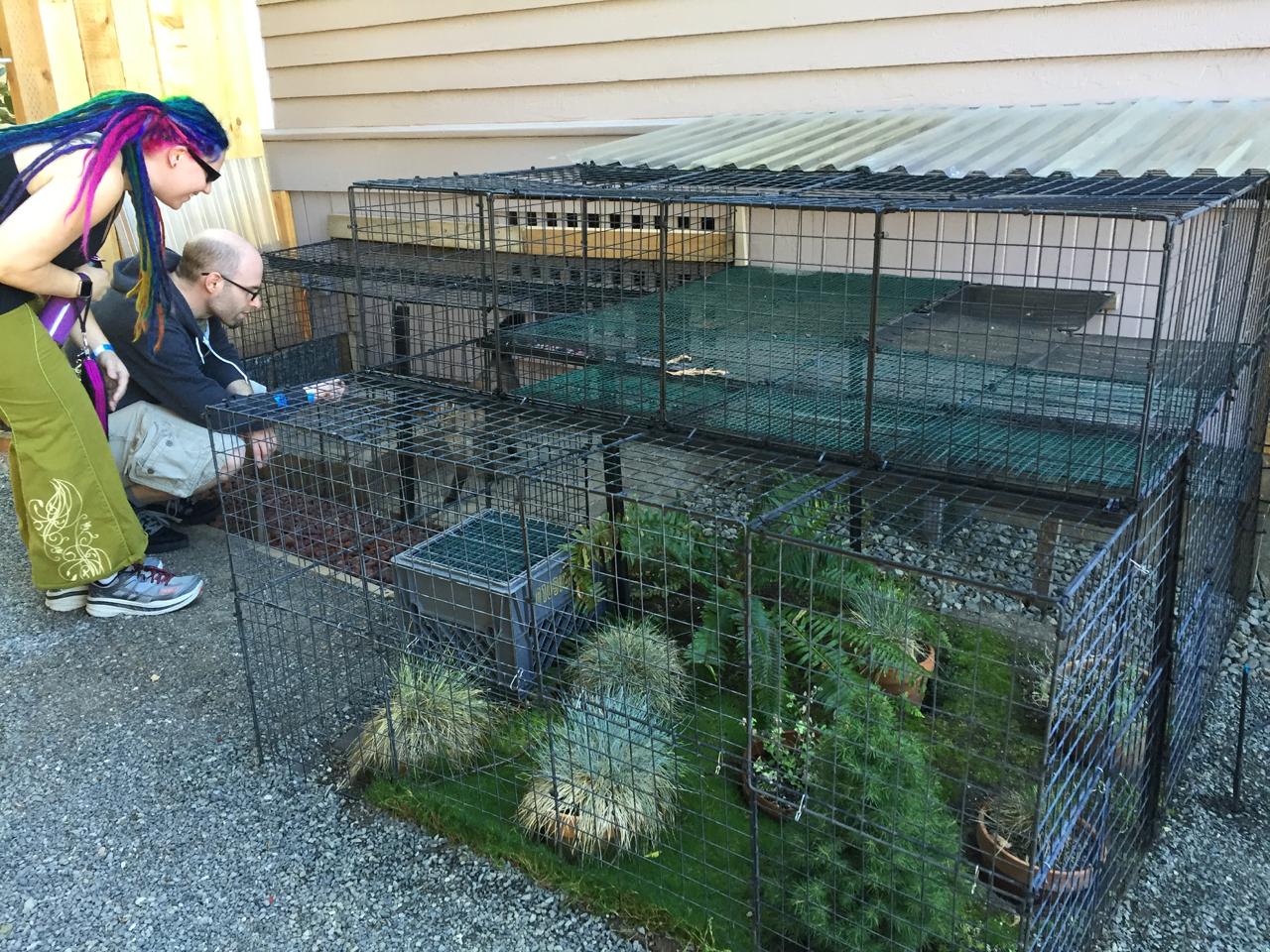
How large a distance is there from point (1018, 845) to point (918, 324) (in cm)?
199

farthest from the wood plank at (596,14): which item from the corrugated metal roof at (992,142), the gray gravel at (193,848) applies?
the gray gravel at (193,848)

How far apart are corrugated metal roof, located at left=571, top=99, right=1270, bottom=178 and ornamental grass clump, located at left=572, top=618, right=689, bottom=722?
1.76m

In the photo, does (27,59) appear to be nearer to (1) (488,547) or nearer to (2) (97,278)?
(2) (97,278)

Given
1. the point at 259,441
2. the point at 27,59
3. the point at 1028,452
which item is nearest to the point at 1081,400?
the point at 1028,452

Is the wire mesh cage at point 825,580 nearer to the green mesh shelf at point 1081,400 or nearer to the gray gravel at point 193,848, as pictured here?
the green mesh shelf at point 1081,400

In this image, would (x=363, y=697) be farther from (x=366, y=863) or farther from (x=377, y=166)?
(x=377, y=166)

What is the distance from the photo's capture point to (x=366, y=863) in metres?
3.08

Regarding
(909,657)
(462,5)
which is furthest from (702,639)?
(462,5)

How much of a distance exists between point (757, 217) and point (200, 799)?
11.7ft

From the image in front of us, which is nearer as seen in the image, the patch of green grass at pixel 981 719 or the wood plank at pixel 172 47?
the patch of green grass at pixel 981 719

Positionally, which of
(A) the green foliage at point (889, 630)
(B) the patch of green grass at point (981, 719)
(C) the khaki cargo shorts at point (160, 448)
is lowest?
(B) the patch of green grass at point (981, 719)

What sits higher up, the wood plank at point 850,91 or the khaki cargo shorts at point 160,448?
the wood plank at point 850,91

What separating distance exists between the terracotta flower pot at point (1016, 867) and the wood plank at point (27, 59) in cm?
685

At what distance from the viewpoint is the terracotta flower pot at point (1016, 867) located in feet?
8.26
